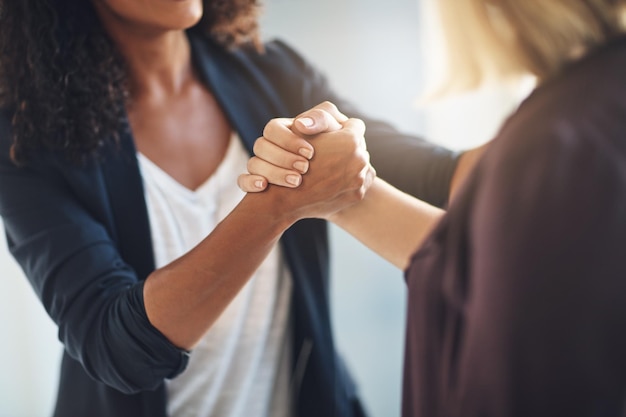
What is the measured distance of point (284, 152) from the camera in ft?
1.55

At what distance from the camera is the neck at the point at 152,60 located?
57 cm

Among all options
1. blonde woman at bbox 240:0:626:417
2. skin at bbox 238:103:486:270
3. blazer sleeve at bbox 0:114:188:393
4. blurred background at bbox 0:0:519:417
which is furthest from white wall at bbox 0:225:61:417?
blonde woman at bbox 240:0:626:417

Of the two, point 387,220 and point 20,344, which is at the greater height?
point 387,220

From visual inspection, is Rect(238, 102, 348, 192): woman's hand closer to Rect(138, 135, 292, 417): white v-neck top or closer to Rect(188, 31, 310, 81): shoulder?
Rect(138, 135, 292, 417): white v-neck top

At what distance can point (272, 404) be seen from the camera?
0.63 meters

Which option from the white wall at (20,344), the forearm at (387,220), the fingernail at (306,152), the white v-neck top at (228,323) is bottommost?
the white wall at (20,344)

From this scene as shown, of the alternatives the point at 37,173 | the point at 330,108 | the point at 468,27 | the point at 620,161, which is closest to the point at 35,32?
the point at 37,173

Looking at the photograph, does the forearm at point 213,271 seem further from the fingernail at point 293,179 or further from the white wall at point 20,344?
the white wall at point 20,344

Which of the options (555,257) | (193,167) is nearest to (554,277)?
(555,257)

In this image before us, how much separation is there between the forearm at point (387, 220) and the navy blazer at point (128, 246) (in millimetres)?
30

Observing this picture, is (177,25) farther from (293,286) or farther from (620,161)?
(620,161)

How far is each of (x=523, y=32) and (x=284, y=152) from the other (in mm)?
204

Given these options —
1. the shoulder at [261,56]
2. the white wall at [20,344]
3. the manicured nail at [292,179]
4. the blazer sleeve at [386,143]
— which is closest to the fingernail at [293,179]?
the manicured nail at [292,179]

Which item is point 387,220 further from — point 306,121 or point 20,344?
point 20,344
